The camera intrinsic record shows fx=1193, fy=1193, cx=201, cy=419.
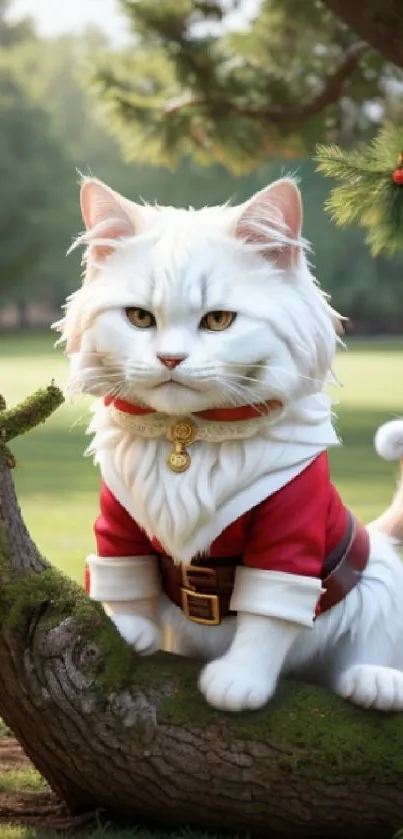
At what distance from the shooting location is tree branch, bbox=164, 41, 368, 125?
20.4 feet

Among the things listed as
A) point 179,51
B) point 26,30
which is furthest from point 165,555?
point 26,30

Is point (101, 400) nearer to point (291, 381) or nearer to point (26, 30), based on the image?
point (291, 381)

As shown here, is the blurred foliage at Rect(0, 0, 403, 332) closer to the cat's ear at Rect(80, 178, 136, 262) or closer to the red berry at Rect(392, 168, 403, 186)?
the red berry at Rect(392, 168, 403, 186)

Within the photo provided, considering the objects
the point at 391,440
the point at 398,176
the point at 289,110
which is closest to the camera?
the point at 391,440

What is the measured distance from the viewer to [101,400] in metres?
1.67

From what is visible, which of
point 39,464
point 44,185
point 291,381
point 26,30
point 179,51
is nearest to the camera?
point 291,381

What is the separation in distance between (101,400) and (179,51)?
4.99 meters

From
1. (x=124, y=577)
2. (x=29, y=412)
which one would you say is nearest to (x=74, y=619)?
(x=124, y=577)

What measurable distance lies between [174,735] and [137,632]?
0.53 feet

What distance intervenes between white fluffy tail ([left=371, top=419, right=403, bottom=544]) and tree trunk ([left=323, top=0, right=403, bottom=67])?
5.92 feet

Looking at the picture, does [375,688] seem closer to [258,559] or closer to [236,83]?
[258,559]

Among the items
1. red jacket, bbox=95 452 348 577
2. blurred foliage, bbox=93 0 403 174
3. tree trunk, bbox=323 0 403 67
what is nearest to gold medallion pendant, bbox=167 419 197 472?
red jacket, bbox=95 452 348 577

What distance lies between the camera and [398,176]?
2.04 m

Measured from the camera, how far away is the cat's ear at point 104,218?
1595 millimetres
